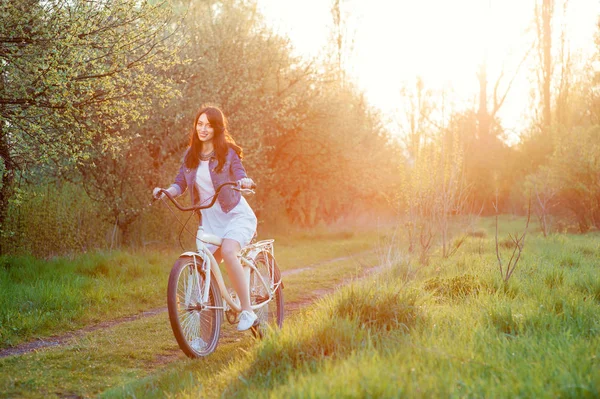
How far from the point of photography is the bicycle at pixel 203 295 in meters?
5.20

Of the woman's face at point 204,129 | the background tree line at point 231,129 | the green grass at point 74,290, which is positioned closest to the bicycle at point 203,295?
the woman's face at point 204,129

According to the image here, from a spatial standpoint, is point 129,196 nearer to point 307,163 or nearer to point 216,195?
point 216,195

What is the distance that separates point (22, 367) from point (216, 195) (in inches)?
95.5

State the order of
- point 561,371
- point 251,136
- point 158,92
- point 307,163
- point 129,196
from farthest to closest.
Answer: point 307,163 < point 251,136 < point 129,196 < point 158,92 < point 561,371

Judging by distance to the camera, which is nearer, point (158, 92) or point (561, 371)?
point (561, 371)

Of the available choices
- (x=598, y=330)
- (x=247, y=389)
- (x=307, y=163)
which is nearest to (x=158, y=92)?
(x=247, y=389)

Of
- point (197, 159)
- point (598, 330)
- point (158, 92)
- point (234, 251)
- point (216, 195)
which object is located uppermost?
point (158, 92)

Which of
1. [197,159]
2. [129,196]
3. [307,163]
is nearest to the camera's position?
[197,159]

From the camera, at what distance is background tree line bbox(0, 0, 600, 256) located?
327 inches

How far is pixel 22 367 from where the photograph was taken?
17.6ft

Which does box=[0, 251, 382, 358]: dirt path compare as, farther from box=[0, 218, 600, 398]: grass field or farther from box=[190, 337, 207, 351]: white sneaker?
box=[190, 337, 207, 351]: white sneaker

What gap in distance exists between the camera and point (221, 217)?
19.5ft

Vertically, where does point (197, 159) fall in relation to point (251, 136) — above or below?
below

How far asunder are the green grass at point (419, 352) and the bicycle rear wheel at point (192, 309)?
30 centimetres
